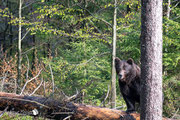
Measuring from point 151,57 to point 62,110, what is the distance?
7.32 ft

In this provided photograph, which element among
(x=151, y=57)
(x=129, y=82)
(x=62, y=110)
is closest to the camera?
(x=151, y=57)

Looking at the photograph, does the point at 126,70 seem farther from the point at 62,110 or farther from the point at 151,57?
the point at 62,110

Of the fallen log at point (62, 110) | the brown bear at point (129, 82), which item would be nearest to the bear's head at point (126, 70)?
the brown bear at point (129, 82)

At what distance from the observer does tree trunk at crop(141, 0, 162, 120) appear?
3910 mm

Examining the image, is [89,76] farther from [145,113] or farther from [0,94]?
[145,113]

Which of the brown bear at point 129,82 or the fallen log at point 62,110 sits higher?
the brown bear at point 129,82

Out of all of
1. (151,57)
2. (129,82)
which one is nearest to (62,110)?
(129,82)

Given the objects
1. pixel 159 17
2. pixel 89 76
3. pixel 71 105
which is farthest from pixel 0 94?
pixel 89 76

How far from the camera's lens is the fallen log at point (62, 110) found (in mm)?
4793

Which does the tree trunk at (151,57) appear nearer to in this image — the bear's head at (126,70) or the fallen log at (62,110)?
the fallen log at (62,110)

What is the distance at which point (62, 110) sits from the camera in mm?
4910

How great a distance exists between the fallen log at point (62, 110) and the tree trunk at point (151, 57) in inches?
38.2

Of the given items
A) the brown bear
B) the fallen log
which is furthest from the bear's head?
the fallen log

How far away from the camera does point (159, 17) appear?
395cm
